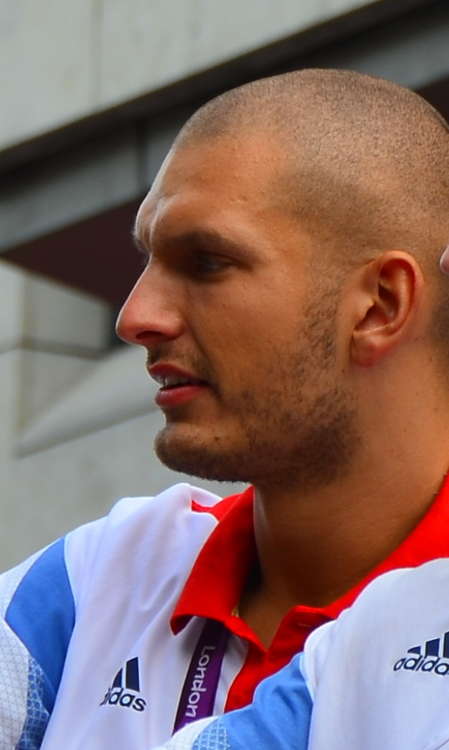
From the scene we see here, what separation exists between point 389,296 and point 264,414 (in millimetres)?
339

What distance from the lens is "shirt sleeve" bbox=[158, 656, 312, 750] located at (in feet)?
10.1

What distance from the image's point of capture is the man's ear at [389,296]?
12.6ft

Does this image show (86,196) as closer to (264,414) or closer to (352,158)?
(352,158)

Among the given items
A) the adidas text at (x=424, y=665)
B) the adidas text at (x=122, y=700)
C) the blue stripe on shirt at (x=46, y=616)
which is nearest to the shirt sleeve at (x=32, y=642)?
the blue stripe on shirt at (x=46, y=616)

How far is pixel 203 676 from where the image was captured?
371 centimetres

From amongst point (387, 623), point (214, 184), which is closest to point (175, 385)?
point (214, 184)

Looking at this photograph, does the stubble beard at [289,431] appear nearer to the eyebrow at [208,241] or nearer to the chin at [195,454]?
the chin at [195,454]

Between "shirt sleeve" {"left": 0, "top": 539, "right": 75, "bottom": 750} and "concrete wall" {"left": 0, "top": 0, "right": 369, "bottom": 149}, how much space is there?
6.00 meters

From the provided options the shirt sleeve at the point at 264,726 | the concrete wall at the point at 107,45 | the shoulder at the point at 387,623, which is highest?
the concrete wall at the point at 107,45

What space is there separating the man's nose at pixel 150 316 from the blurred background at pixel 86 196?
5910mm

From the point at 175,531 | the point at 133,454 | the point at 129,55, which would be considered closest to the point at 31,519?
the point at 133,454

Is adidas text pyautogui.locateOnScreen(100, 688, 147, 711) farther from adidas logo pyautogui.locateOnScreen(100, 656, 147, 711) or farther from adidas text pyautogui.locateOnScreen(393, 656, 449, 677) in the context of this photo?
adidas text pyautogui.locateOnScreen(393, 656, 449, 677)

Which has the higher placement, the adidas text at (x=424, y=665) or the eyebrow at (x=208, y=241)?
the eyebrow at (x=208, y=241)

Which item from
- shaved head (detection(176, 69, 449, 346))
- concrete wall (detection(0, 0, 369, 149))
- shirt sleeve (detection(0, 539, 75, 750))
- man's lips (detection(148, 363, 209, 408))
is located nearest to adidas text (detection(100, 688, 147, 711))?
shirt sleeve (detection(0, 539, 75, 750))
